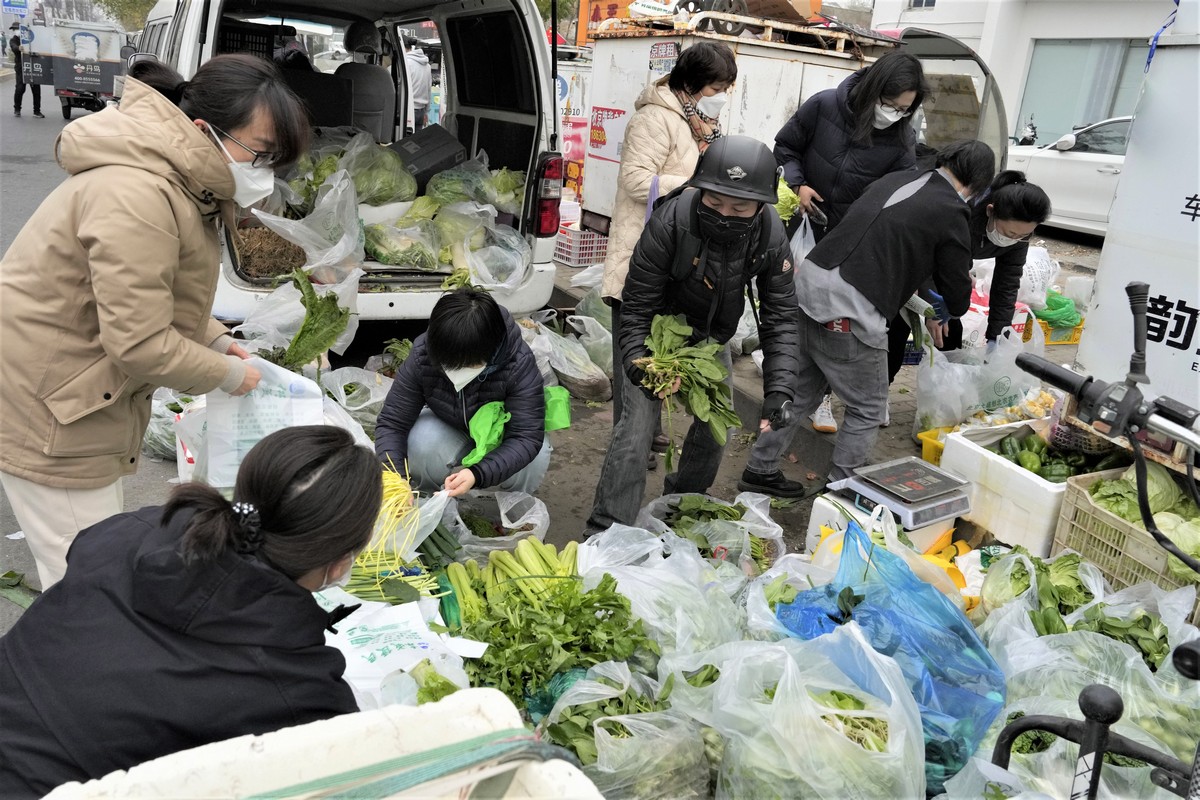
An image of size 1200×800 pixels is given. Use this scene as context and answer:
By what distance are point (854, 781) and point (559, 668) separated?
0.83m

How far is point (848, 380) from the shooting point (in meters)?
4.12

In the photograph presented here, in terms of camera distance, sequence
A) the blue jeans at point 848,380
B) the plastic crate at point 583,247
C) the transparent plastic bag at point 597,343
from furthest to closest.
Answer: the plastic crate at point 583,247, the transparent plastic bag at point 597,343, the blue jeans at point 848,380

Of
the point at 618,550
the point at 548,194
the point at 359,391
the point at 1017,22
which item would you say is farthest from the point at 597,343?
the point at 1017,22

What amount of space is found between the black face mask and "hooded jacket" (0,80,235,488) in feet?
5.70

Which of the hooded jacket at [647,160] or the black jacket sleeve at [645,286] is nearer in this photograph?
the black jacket sleeve at [645,286]

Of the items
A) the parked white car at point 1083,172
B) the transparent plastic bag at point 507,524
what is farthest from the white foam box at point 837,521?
the parked white car at point 1083,172

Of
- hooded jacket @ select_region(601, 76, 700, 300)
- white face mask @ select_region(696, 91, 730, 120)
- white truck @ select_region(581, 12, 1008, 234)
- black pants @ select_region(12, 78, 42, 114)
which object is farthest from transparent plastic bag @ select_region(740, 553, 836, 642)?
black pants @ select_region(12, 78, 42, 114)

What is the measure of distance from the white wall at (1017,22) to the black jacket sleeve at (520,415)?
49.8ft

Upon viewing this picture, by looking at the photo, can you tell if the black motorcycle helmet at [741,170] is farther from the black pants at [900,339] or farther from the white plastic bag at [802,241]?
the black pants at [900,339]

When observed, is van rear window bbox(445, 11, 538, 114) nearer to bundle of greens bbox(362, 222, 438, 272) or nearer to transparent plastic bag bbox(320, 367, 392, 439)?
bundle of greens bbox(362, 222, 438, 272)

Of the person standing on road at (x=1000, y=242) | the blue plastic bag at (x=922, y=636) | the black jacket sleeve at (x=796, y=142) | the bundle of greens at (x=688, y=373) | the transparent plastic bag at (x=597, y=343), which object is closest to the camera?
the blue plastic bag at (x=922, y=636)

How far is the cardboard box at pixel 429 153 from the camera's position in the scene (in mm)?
6023

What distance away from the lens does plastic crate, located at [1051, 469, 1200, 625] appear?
3162 mm

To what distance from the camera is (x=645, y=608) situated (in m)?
2.71
